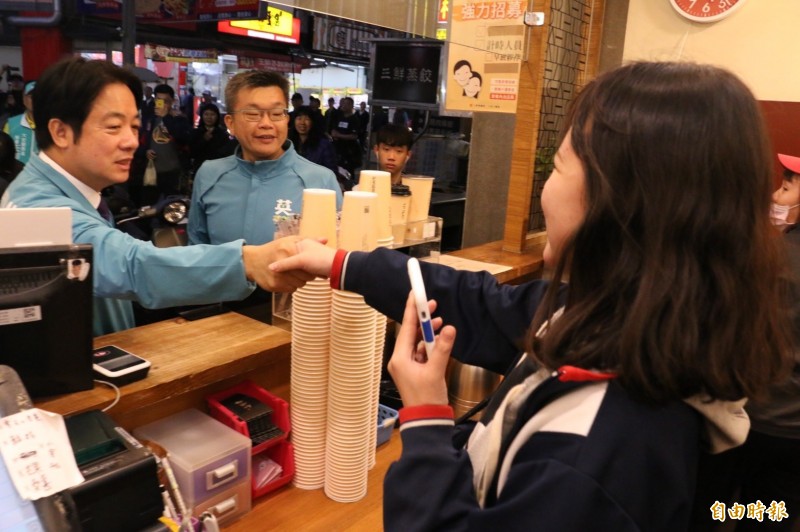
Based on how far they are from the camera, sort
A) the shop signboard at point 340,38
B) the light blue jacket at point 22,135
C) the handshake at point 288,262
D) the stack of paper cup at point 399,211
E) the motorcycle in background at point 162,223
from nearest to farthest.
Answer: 1. the handshake at point 288,262
2. the stack of paper cup at point 399,211
3. the motorcycle in background at point 162,223
4. the light blue jacket at point 22,135
5. the shop signboard at point 340,38

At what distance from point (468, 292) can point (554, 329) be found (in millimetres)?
521

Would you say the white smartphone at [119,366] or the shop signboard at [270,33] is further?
the shop signboard at [270,33]

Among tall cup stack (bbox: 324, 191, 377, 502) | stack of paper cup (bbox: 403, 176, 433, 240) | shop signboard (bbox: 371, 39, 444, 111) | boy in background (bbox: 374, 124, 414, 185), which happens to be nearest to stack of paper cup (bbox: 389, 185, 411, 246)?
stack of paper cup (bbox: 403, 176, 433, 240)

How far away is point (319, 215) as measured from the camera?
1.51 metres

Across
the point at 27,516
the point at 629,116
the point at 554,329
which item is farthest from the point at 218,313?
the point at 629,116

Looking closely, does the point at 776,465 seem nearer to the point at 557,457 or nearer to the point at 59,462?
the point at 557,457

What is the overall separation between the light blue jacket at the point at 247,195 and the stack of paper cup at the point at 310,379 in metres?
1.33

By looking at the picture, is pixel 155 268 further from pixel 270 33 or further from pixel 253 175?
pixel 270 33

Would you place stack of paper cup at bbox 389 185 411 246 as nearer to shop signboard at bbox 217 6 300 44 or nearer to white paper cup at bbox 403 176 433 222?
white paper cup at bbox 403 176 433 222

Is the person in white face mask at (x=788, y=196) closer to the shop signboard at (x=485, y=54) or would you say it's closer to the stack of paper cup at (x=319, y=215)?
the shop signboard at (x=485, y=54)

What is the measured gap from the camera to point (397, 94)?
5.10 meters

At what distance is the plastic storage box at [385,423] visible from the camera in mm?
1819

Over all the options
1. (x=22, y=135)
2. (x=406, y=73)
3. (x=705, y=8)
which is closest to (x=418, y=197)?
(x=705, y=8)

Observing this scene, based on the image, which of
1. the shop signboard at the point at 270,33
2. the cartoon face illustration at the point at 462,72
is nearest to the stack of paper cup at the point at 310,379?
the cartoon face illustration at the point at 462,72
